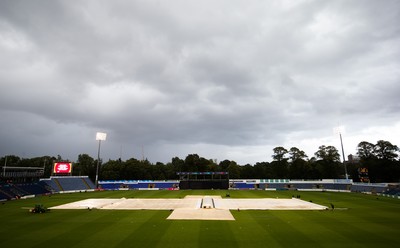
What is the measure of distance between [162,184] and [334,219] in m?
71.8

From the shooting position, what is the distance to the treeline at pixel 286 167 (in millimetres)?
99438

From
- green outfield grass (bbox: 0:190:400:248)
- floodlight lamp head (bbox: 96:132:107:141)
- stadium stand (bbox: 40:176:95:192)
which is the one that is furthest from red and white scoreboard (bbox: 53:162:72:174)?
green outfield grass (bbox: 0:190:400:248)

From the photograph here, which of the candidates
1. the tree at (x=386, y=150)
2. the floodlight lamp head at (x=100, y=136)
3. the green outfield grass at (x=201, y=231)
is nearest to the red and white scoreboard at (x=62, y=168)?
the floodlight lamp head at (x=100, y=136)

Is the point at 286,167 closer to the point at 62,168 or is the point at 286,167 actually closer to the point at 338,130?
the point at 338,130

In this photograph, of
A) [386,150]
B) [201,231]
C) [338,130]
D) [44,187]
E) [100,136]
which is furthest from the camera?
[386,150]

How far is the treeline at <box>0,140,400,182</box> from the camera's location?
99438 mm

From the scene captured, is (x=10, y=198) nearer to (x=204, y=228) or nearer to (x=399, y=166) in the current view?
(x=204, y=228)

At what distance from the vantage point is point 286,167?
12412 cm

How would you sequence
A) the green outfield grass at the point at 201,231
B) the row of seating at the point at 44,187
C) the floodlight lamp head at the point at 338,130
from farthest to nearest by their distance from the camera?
1. the floodlight lamp head at the point at 338,130
2. the row of seating at the point at 44,187
3. the green outfield grass at the point at 201,231

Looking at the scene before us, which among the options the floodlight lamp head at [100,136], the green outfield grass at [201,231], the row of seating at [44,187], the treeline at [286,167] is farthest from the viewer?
the treeline at [286,167]

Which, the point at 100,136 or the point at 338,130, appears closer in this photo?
the point at 338,130

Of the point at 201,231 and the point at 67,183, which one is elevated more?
the point at 67,183

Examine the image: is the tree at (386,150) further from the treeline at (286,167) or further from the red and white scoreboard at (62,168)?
the red and white scoreboard at (62,168)

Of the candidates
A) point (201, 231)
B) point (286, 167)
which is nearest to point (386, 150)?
point (286, 167)
